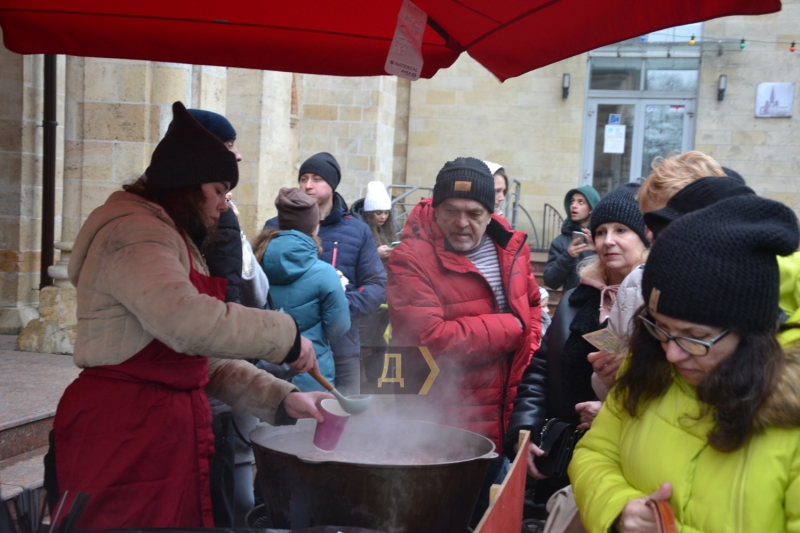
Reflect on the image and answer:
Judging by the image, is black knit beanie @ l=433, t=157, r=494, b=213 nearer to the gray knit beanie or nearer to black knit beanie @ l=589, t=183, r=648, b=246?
black knit beanie @ l=589, t=183, r=648, b=246

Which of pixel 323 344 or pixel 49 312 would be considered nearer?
pixel 323 344

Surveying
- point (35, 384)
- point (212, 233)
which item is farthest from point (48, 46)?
point (35, 384)

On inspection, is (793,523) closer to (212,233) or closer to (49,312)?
(212,233)

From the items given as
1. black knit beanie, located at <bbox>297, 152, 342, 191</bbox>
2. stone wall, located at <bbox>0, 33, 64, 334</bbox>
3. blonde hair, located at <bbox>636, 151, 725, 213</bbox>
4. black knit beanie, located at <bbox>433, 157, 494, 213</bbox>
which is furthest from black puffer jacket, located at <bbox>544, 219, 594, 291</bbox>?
stone wall, located at <bbox>0, 33, 64, 334</bbox>

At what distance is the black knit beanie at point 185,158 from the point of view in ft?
7.88

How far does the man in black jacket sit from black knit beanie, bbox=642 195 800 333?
3932 millimetres

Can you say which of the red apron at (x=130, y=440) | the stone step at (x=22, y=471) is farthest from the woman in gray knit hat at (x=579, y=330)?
the stone step at (x=22, y=471)

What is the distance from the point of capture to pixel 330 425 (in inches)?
99.2

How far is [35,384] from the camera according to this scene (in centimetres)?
489

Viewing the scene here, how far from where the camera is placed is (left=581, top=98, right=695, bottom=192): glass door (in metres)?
16.6

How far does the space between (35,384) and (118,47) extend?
249cm

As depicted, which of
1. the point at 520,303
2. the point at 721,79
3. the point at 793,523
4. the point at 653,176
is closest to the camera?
the point at 793,523

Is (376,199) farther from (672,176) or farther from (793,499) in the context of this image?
(793,499)

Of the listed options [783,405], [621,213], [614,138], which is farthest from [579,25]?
[614,138]
